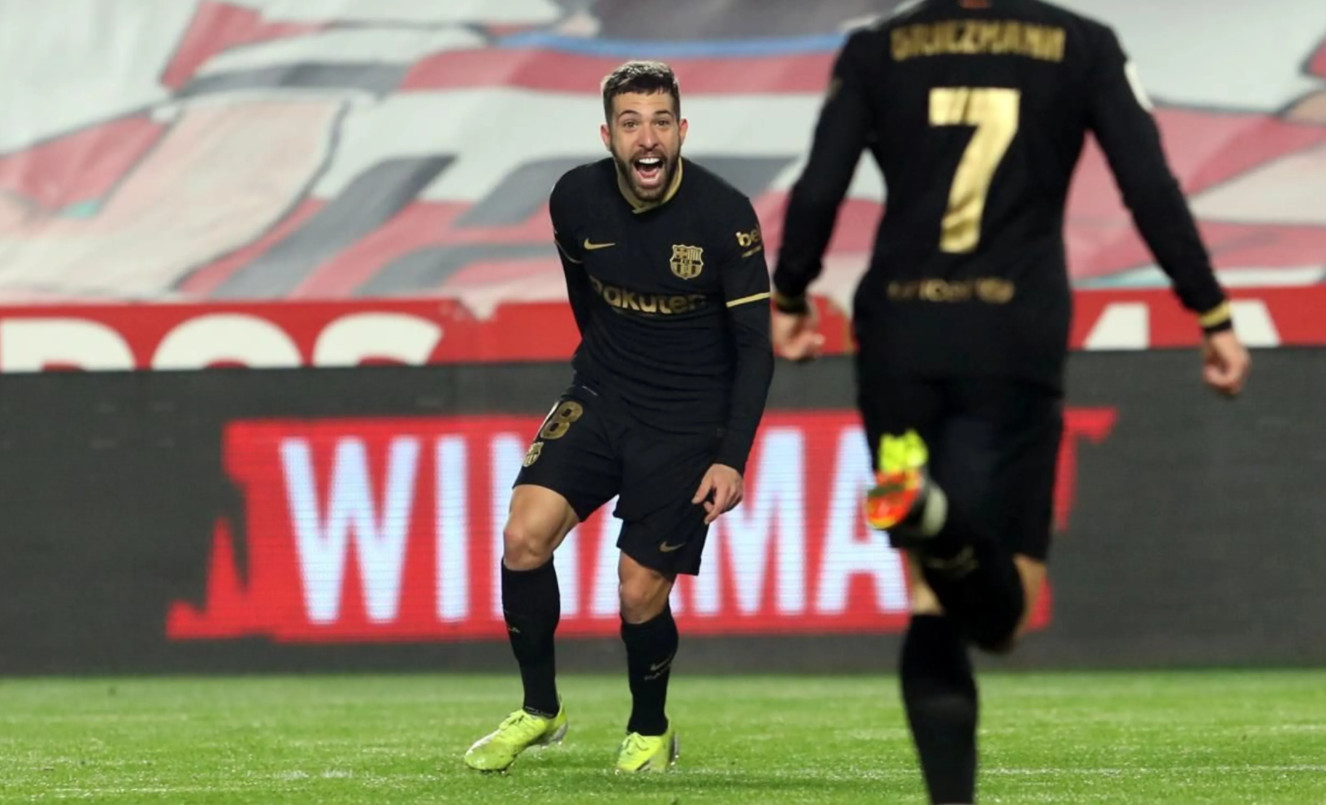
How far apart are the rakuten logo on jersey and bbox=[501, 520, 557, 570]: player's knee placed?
5129 millimetres

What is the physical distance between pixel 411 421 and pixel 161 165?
270 inches

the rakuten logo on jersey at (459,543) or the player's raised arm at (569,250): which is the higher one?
the player's raised arm at (569,250)

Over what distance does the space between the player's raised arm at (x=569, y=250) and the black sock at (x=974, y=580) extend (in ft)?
8.09

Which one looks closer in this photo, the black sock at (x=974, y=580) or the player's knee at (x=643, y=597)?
the black sock at (x=974, y=580)

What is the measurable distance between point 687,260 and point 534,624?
3.55ft

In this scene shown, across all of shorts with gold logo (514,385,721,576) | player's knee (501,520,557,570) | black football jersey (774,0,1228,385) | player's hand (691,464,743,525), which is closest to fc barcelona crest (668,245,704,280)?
shorts with gold logo (514,385,721,576)

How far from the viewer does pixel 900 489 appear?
4.06m

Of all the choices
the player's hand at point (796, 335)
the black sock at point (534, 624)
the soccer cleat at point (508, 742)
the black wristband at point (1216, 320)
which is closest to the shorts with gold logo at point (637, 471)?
the black sock at point (534, 624)

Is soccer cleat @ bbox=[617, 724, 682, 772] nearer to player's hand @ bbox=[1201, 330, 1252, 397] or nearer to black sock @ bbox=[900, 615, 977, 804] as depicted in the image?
black sock @ bbox=[900, 615, 977, 804]

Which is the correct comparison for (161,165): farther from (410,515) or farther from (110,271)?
(410,515)

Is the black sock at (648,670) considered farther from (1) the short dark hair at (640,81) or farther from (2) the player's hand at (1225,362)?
(2) the player's hand at (1225,362)

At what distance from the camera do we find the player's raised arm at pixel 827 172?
4.48m

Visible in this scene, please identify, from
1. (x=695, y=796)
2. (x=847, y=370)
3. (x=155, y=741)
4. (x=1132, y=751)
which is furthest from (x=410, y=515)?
(x=695, y=796)

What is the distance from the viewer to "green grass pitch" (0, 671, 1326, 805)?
6090mm
